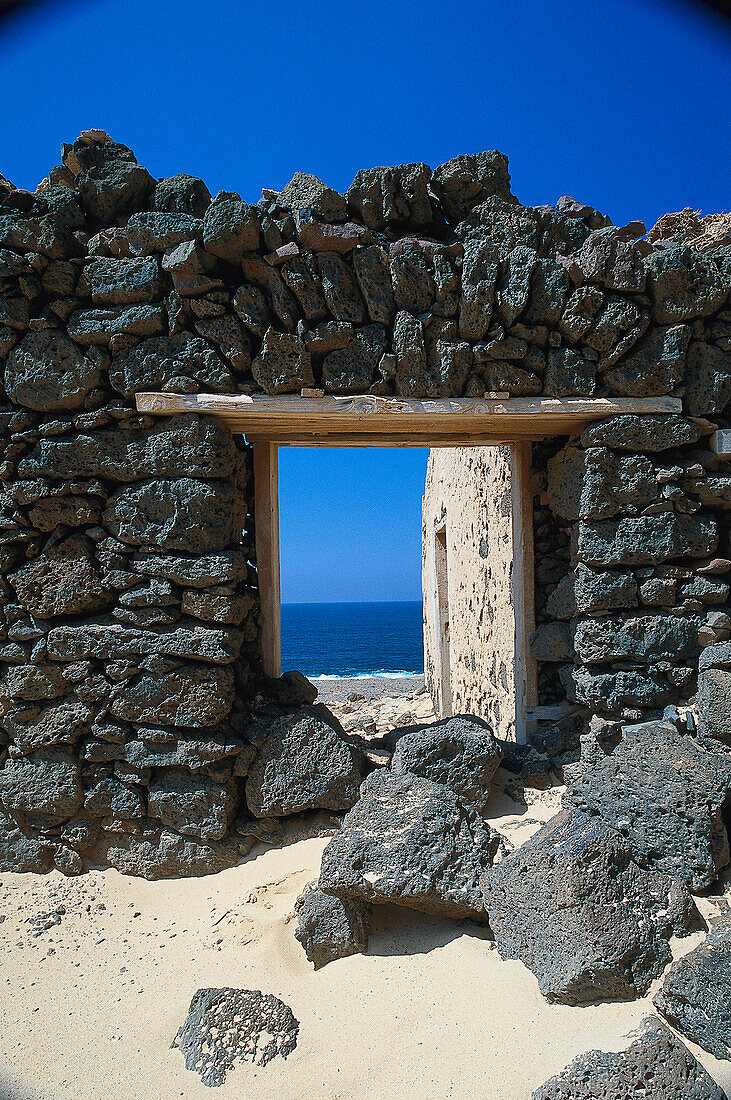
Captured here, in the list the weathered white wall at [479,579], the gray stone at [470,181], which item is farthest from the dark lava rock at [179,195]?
the weathered white wall at [479,579]

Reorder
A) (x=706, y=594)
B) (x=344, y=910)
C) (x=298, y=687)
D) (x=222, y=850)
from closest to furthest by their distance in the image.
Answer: (x=344, y=910), (x=222, y=850), (x=706, y=594), (x=298, y=687)

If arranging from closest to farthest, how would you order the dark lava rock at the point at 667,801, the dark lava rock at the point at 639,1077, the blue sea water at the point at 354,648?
1. the dark lava rock at the point at 639,1077
2. the dark lava rock at the point at 667,801
3. the blue sea water at the point at 354,648

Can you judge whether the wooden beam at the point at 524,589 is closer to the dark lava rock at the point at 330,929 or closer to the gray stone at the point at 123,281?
the dark lava rock at the point at 330,929

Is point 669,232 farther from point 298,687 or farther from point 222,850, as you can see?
point 222,850

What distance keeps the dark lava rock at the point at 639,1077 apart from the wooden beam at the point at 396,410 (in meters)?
2.93

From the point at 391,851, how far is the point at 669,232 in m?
5.25

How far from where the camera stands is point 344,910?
295cm

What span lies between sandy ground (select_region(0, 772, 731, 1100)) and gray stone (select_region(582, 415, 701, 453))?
2.26m

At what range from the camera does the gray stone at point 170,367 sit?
3.70 meters

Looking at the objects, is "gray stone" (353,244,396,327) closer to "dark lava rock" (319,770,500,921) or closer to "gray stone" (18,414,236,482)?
"gray stone" (18,414,236,482)

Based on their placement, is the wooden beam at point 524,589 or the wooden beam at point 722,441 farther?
the wooden beam at point 524,589

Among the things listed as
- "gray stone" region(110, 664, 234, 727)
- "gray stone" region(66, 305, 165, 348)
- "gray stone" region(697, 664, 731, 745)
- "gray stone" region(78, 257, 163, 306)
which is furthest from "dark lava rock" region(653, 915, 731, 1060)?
"gray stone" region(78, 257, 163, 306)

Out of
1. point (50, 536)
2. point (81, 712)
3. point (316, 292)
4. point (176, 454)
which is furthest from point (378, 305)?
point (81, 712)

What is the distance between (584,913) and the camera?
2604 mm
